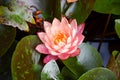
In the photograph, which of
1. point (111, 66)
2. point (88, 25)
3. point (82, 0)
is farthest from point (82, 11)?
point (88, 25)

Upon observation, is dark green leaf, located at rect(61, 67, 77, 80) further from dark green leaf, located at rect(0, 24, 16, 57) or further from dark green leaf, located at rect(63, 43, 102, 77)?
dark green leaf, located at rect(0, 24, 16, 57)

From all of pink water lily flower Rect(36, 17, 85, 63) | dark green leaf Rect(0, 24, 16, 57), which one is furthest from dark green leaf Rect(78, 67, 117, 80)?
dark green leaf Rect(0, 24, 16, 57)

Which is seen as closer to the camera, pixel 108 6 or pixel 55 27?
pixel 55 27

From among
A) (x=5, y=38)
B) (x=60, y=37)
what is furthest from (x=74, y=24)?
(x=5, y=38)

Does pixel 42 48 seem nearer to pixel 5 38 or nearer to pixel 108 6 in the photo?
pixel 5 38

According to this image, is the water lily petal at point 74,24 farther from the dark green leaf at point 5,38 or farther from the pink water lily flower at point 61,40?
the dark green leaf at point 5,38

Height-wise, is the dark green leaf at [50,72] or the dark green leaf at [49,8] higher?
the dark green leaf at [49,8]

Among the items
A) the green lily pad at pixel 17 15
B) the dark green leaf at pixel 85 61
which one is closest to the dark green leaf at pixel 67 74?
the dark green leaf at pixel 85 61
